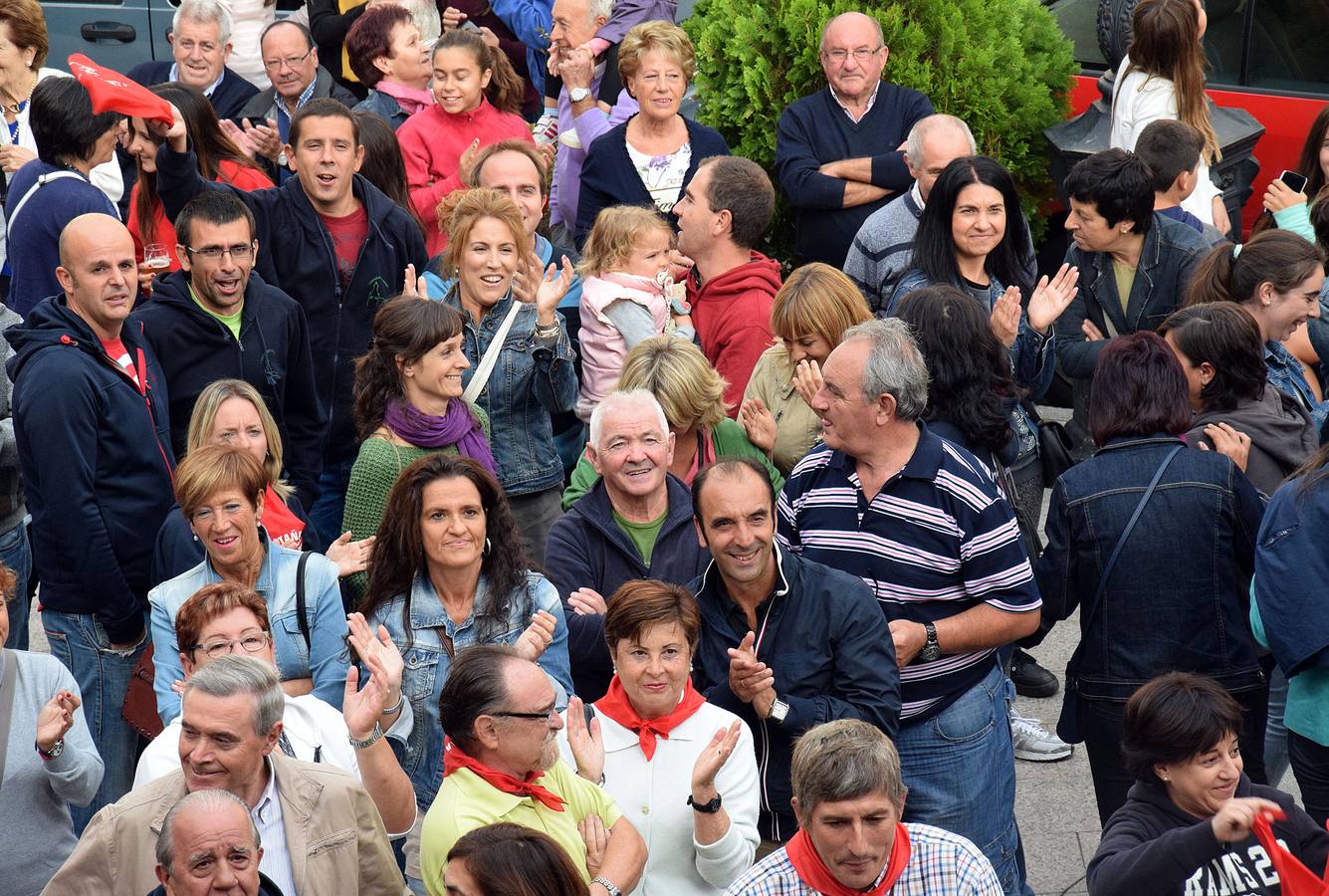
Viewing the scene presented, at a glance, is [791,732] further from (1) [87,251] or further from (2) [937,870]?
(1) [87,251]

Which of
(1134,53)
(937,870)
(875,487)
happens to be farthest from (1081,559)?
(1134,53)

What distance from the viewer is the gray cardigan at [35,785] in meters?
4.56

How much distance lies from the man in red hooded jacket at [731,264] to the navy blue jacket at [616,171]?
951mm

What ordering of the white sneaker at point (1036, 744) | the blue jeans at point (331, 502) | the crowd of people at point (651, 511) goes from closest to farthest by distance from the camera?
the crowd of people at point (651, 511), the white sneaker at point (1036, 744), the blue jeans at point (331, 502)

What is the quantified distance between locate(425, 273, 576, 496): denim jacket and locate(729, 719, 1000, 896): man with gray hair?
259cm

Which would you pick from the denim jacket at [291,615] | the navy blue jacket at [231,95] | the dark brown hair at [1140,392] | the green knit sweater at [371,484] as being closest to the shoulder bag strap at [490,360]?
the green knit sweater at [371,484]

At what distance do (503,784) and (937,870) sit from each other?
1080mm

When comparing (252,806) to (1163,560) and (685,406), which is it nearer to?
(685,406)

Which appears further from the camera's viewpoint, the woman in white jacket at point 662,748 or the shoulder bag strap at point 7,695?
the shoulder bag strap at point 7,695

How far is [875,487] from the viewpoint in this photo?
16.1 feet

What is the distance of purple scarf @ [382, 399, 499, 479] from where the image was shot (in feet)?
18.9

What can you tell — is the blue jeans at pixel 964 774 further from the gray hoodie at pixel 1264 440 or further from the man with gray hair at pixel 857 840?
the gray hoodie at pixel 1264 440

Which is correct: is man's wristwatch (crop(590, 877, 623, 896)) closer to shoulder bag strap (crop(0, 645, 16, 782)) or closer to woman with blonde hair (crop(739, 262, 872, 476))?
shoulder bag strap (crop(0, 645, 16, 782))

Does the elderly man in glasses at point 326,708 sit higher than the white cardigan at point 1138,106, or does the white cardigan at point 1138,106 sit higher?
the white cardigan at point 1138,106
